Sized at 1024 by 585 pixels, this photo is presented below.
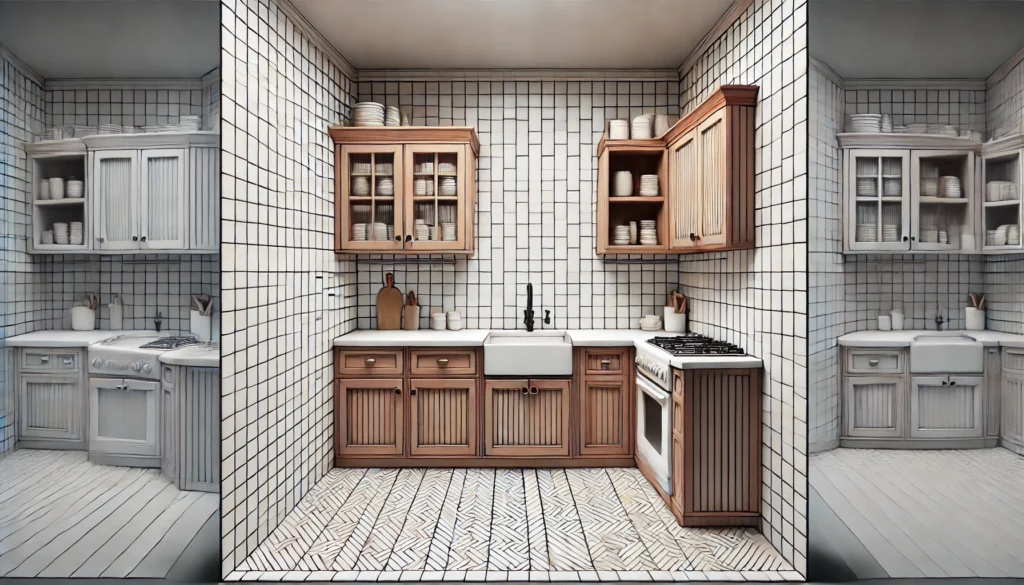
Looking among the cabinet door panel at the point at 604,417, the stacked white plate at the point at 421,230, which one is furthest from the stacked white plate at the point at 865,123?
the stacked white plate at the point at 421,230

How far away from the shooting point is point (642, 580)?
6.82ft

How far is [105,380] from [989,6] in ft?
11.7

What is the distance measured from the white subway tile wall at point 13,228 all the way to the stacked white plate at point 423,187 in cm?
194

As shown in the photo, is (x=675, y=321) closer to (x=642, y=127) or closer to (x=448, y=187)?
(x=642, y=127)

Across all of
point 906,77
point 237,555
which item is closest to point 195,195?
point 237,555

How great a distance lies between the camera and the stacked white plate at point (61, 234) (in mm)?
1831

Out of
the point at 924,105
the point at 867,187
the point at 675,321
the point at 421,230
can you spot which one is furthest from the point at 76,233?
the point at 675,321

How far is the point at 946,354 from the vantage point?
5.91ft

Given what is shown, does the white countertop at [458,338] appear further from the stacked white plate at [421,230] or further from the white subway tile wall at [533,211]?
the stacked white plate at [421,230]

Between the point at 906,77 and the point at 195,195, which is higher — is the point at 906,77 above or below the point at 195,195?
above

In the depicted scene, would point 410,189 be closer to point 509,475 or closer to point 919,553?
point 509,475

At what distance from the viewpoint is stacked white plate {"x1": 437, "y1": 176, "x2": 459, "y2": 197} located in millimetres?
3461

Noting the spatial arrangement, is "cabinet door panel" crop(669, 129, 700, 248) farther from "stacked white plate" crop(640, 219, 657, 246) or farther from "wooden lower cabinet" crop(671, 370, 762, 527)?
"wooden lower cabinet" crop(671, 370, 762, 527)

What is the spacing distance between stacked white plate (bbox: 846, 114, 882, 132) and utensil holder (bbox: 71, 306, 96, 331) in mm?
2983
